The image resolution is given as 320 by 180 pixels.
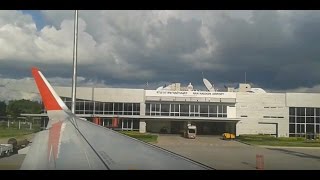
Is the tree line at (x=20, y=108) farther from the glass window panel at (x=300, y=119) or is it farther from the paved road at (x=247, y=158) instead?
the glass window panel at (x=300, y=119)

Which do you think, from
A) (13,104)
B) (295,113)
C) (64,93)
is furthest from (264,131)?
(13,104)

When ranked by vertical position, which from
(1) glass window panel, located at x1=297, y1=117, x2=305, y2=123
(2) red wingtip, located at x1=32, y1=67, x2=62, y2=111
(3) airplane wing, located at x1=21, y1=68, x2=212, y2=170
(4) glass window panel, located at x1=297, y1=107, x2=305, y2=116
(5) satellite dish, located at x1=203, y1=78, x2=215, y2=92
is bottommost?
(1) glass window panel, located at x1=297, y1=117, x2=305, y2=123

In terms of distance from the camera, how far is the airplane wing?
5773 millimetres

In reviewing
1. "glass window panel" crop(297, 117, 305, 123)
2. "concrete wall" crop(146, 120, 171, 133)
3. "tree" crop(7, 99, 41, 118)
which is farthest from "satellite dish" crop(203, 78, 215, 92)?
"tree" crop(7, 99, 41, 118)

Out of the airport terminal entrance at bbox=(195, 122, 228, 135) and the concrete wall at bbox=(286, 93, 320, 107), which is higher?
the concrete wall at bbox=(286, 93, 320, 107)

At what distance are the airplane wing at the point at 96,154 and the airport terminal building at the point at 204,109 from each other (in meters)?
55.0

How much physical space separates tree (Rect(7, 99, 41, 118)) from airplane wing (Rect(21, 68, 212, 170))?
122ft

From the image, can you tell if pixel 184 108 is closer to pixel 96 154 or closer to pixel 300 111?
pixel 300 111

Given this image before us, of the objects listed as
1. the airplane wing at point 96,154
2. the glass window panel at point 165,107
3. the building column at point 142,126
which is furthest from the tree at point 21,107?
the airplane wing at point 96,154

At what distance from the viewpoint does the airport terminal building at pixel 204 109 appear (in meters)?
64.9

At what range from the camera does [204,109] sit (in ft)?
221

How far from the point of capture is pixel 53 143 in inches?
326

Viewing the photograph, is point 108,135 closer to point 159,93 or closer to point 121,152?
point 121,152

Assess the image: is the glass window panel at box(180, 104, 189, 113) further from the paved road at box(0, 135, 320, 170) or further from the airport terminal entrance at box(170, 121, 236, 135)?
the paved road at box(0, 135, 320, 170)
